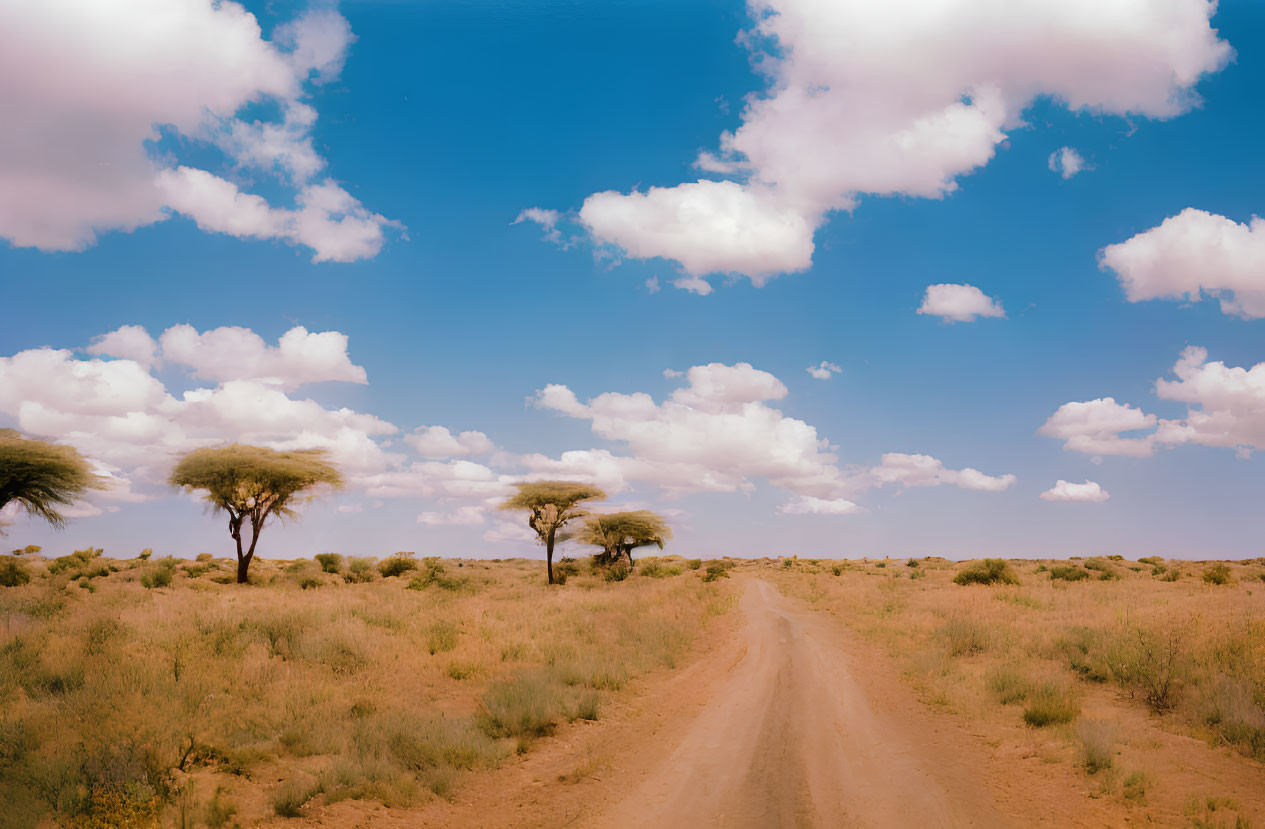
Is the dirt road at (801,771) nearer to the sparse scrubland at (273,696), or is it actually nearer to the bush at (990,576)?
the sparse scrubland at (273,696)

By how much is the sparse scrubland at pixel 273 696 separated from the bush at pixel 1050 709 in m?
8.36

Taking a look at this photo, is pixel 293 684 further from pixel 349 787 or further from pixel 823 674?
pixel 823 674

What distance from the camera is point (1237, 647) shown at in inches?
562

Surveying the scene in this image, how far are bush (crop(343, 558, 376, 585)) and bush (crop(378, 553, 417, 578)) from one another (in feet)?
2.73

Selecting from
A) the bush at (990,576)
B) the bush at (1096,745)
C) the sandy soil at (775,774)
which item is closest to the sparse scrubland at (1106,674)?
the bush at (1096,745)

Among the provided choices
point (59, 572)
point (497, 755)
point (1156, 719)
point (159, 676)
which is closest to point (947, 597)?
point (1156, 719)

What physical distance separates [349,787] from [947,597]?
27.2 metres

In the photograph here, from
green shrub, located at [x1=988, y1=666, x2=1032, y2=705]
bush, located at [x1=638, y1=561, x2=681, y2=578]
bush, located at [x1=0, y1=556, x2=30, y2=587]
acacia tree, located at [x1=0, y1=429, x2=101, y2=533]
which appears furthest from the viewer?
bush, located at [x1=638, y1=561, x2=681, y2=578]

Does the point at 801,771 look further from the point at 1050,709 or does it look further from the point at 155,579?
the point at 155,579

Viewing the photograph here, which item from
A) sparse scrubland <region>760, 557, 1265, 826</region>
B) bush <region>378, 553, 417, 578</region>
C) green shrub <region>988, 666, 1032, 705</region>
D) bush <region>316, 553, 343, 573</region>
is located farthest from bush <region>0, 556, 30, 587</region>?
green shrub <region>988, 666, 1032, 705</region>

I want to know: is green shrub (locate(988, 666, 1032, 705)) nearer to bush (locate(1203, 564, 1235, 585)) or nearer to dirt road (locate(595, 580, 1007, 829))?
dirt road (locate(595, 580, 1007, 829))

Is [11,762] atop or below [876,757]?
atop

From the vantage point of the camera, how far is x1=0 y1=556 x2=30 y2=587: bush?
95.1 feet

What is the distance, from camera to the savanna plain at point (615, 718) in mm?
8430
